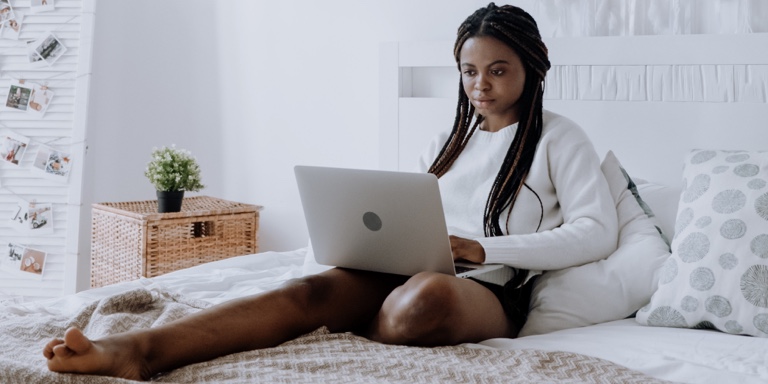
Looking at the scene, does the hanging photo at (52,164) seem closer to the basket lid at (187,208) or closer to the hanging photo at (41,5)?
the basket lid at (187,208)

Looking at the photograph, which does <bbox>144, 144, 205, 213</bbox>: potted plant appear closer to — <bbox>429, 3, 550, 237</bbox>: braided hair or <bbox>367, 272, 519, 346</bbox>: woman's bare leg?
<bbox>429, 3, 550, 237</bbox>: braided hair

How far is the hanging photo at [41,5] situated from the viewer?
3035 millimetres

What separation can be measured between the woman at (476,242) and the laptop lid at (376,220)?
50mm

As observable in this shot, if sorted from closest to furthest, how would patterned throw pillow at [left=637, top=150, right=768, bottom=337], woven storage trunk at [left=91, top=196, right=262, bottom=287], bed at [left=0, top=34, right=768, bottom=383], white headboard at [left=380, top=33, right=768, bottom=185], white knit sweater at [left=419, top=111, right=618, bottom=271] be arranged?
bed at [left=0, top=34, right=768, bottom=383] → patterned throw pillow at [left=637, top=150, right=768, bottom=337] → white knit sweater at [left=419, top=111, right=618, bottom=271] → white headboard at [left=380, top=33, right=768, bottom=185] → woven storage trunk at [left=91, top=196, right=262, bottom=287]

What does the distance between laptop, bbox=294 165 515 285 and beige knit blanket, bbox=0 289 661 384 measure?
166mm

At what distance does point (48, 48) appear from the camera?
9.97 ft

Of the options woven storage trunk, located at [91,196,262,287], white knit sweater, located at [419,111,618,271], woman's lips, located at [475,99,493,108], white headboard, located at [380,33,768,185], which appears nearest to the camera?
white knit sweater, located at [419,111,618,271]

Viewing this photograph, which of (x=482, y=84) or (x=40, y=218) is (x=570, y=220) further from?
(x=40, y=218)

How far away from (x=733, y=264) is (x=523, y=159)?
0.46 meters

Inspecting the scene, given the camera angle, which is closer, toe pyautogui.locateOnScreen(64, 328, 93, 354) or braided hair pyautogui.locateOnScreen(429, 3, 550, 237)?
toe pyautogui.locateOnScreen(64, 328, 93, 354)

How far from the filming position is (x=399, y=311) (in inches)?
58.1

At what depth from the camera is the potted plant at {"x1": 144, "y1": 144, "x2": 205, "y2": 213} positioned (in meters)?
2.74

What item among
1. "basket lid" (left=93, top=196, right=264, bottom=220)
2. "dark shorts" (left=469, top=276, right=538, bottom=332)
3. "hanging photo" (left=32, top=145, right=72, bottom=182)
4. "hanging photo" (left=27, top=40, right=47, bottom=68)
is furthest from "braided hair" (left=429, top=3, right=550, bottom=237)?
"hanging photo" (left=27, top=40, right=47, bottom=68)

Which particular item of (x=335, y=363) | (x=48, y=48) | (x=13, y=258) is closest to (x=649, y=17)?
(x=335, y=363)
